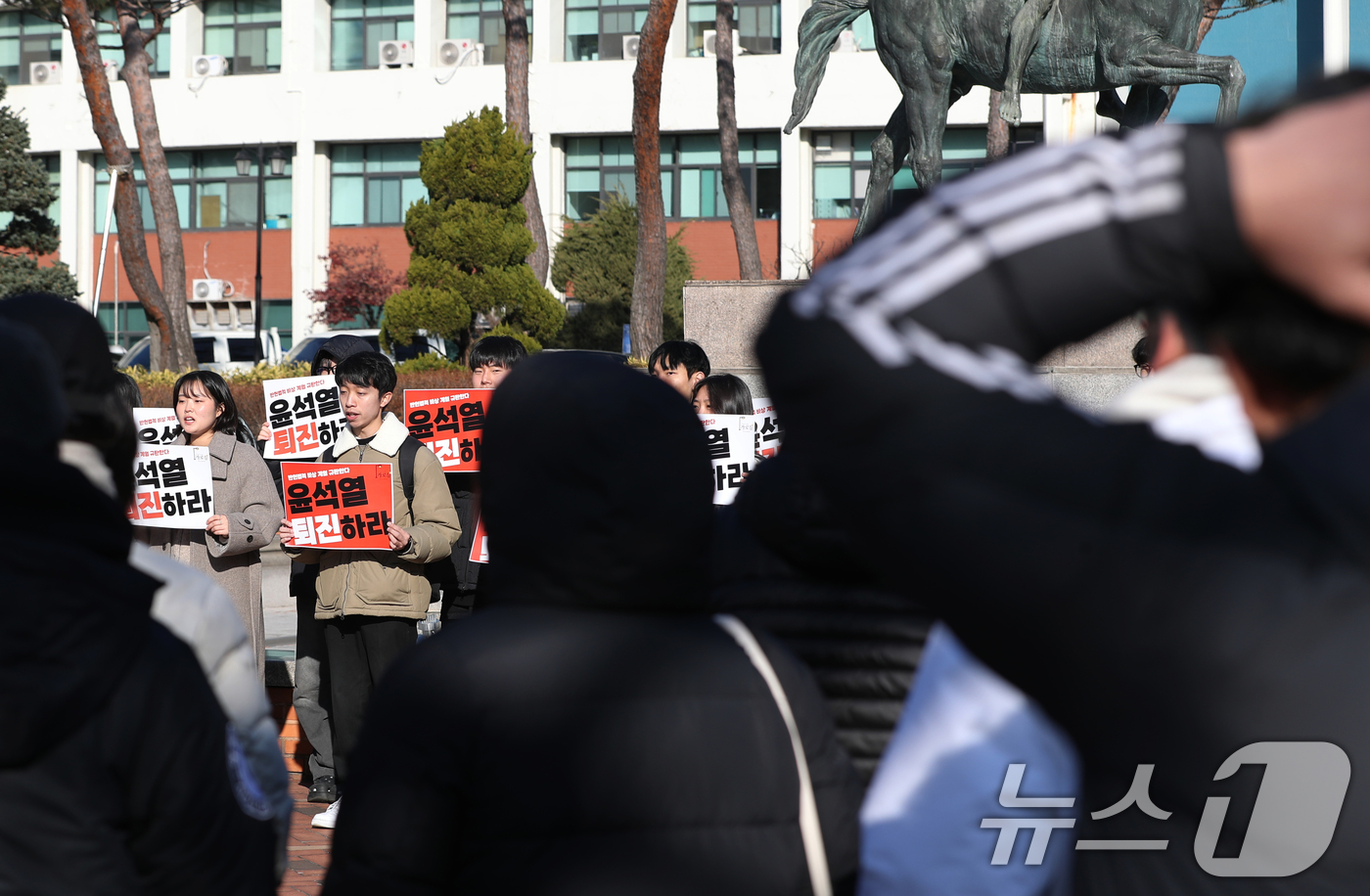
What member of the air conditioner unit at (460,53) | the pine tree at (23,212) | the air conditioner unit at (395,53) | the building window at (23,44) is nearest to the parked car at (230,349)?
the pine tree at (23,212)

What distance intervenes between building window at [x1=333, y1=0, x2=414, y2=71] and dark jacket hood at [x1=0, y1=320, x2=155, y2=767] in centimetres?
4174

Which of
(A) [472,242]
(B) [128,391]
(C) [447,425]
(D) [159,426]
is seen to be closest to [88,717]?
(B) [128,391]

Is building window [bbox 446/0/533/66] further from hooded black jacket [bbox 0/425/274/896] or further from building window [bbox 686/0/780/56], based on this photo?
hooded black jacket [bbox 0/425/274/896]

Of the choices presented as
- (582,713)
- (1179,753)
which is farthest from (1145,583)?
(582,713)

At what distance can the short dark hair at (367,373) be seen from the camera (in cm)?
567

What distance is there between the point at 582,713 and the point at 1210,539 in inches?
34.2

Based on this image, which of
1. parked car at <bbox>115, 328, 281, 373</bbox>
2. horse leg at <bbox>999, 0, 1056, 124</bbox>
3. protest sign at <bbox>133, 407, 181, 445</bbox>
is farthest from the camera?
parked car at <bbox>115, 328, 281, 373</bbox>

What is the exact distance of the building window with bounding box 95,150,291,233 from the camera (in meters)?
42.9

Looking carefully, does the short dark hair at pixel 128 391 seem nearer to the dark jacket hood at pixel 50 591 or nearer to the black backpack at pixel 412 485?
the black backpack at pixel 412 485

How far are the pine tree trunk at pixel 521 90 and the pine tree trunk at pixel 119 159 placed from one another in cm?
578

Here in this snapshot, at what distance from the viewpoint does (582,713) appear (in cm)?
160

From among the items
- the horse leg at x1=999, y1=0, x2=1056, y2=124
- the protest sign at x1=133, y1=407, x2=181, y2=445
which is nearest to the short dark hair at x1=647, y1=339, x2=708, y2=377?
the protest sign at x1=133, y1=407, x2=181, y2=445

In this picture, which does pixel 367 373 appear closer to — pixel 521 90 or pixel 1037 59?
pixel 1037 59

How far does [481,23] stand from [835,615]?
41.2 m
